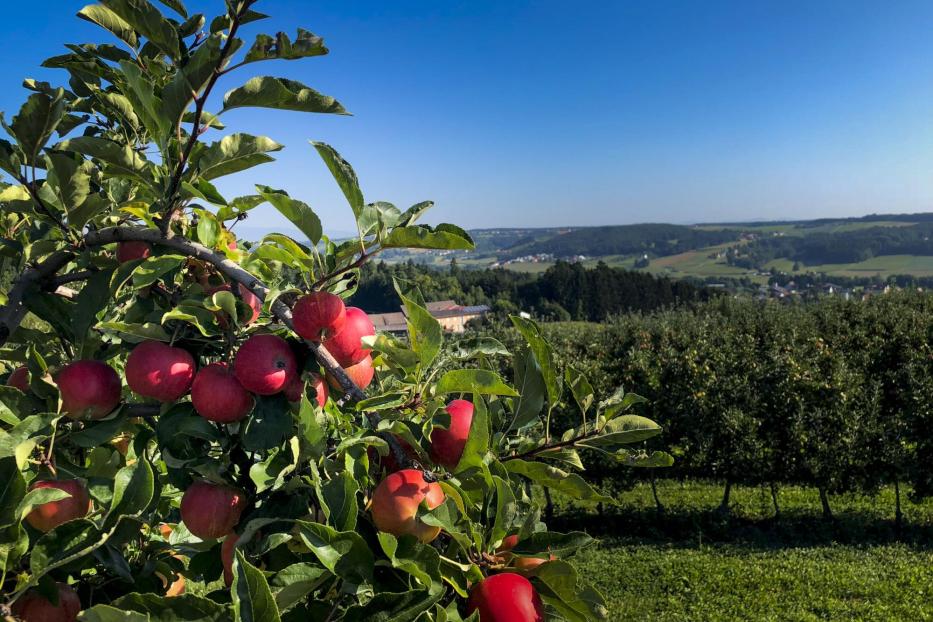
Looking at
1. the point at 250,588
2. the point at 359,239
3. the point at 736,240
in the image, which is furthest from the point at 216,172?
the point at 736,240

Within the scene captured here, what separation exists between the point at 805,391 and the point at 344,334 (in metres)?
10.3

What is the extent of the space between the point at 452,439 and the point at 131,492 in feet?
1.48

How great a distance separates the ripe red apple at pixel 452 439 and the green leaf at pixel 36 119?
2.70 feet

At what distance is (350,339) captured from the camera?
0.93 m

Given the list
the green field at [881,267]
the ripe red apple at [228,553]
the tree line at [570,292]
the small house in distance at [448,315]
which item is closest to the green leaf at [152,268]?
the ripe red apple at [228,553]

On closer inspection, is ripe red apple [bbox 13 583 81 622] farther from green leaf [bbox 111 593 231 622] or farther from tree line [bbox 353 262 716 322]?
tree line [bbox 353 262 716 322]

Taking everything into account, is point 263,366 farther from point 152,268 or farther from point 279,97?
point 279,97

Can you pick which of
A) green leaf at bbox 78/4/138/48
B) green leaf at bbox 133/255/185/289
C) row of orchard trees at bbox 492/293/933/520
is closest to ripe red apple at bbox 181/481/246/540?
green leaf at bbox 133/255/185/289

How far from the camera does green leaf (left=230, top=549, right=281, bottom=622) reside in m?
0.61

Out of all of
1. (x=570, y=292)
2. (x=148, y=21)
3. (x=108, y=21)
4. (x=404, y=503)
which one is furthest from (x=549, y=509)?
(x=570, y=292)

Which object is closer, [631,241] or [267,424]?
[267,424]

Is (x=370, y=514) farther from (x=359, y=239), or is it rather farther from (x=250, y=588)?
(x=359, y=239)

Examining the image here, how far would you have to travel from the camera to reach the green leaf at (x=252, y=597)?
61 cm

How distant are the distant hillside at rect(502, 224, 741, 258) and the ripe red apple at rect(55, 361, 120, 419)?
11882 centimetres
